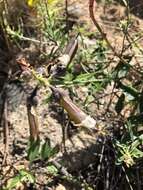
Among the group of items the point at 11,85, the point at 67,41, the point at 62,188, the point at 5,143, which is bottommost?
the point at 62,188

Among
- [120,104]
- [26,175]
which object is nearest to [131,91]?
[120,104]

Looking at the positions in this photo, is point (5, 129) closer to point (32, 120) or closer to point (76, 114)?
point (32, 120)

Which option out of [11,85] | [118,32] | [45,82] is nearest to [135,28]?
[118,32]

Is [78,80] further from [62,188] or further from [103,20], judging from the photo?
[103,20]

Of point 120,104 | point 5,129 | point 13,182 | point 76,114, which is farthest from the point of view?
point 5,129

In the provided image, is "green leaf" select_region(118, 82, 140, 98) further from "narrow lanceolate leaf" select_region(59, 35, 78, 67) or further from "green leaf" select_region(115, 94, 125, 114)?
"narrow lanceolate leaf" select_region(59, 35, 78, 67)

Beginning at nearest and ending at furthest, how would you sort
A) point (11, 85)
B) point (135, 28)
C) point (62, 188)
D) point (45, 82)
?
point (45, 82) < point (62, 188) < point (11, 85) < point (135, 28)

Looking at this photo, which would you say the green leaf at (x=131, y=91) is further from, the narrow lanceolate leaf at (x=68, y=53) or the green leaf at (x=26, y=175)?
the green leaf at (x=26, y=175)

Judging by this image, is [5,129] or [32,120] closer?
[32,120]
